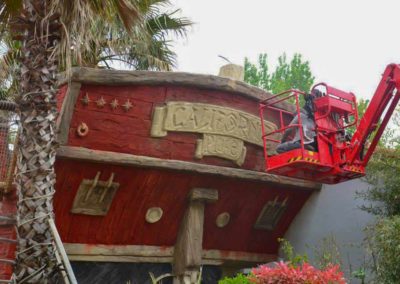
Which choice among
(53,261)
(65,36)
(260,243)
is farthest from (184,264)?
(65,36)

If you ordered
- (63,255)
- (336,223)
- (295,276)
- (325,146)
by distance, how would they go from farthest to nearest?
(336,223) → (325,146) → (63,255) → (295,276)

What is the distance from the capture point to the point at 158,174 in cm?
776

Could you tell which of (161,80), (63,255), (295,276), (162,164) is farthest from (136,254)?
(295,276)

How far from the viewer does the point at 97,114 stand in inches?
284

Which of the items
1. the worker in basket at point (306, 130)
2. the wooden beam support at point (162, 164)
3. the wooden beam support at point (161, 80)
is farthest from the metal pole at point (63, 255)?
the worker in basket at point (306, 130)

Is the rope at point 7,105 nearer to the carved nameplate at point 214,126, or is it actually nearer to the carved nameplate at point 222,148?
the carved nameplate at point 214,126

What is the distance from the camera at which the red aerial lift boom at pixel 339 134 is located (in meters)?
6.99

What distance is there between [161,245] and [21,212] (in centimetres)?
355

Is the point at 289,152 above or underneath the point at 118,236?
above

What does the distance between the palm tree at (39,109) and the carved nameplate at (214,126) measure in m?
2.31

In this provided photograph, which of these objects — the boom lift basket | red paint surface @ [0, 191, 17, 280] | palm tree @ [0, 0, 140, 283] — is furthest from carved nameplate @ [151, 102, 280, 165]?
palm tree @ [0, 0, 140, 283]

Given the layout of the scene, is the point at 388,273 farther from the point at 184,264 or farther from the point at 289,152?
the point at 184,264

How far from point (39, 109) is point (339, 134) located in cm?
409

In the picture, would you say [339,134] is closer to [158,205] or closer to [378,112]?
[378,112]
